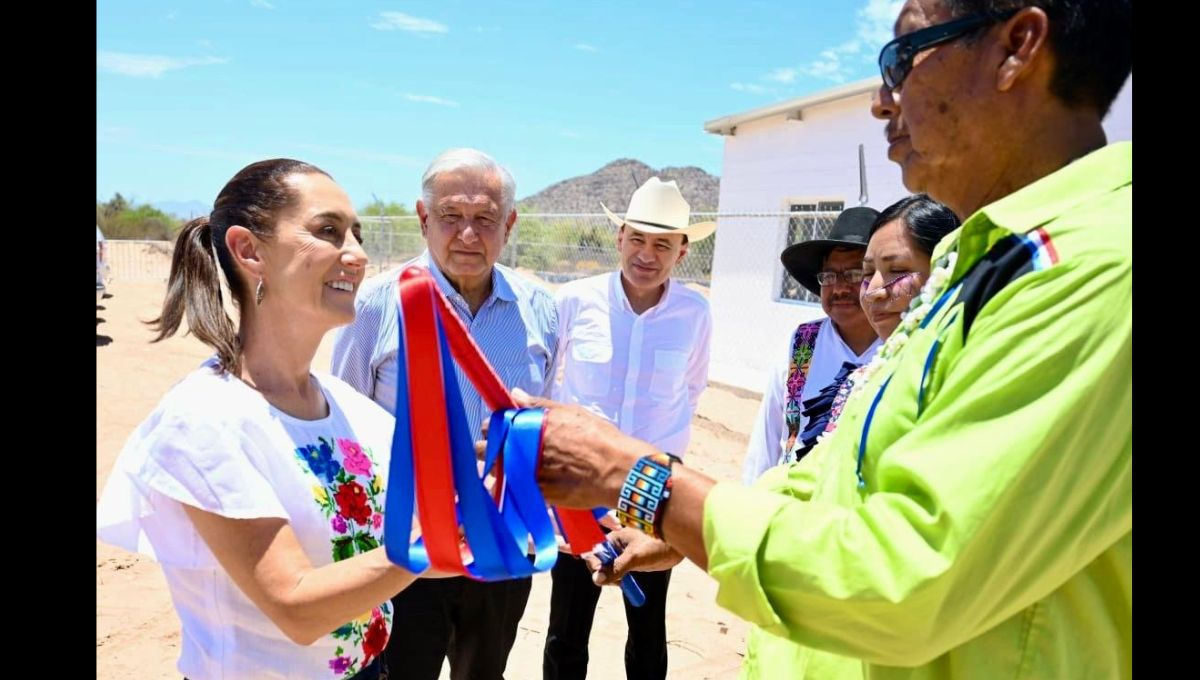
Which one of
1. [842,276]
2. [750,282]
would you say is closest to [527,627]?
[842,276]

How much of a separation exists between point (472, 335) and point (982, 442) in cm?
280

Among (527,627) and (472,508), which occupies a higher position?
(472,508)

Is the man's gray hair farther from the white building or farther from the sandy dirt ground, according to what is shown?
the white building

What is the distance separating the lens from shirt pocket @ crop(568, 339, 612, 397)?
14.3ft

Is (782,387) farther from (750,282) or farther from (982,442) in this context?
(750,282)

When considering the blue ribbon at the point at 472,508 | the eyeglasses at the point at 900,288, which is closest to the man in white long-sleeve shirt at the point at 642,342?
the eyeglasses at the point at 900,288

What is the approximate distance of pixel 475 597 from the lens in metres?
3.34

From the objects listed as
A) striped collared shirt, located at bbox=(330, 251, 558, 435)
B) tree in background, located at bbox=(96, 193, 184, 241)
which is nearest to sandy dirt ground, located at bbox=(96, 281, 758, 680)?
striped collared shirt, located at bbox=(330, 251, 558, 435)

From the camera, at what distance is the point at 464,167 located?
3566 mm

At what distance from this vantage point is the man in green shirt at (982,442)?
104 centimetres

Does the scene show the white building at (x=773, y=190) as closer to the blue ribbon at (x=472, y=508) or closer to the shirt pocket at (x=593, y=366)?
the shirt pocket at (x=593, y=366)

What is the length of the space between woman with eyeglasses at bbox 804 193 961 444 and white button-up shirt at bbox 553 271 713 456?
54.1 inches
